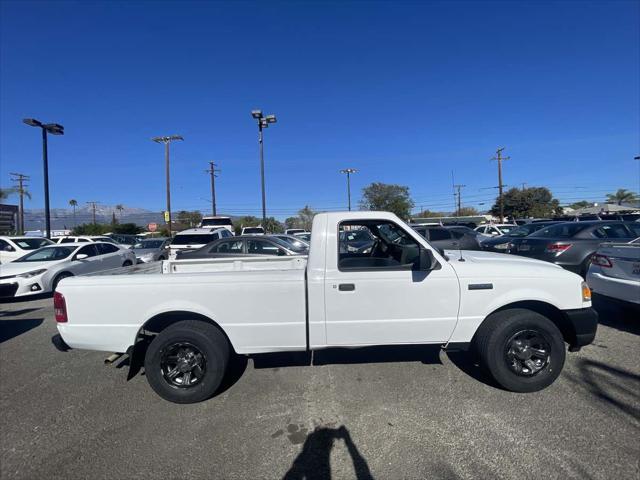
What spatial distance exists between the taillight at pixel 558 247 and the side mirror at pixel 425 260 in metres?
6.12

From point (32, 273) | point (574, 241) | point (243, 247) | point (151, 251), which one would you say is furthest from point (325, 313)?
point (151, 251)

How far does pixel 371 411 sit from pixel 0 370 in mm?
4869

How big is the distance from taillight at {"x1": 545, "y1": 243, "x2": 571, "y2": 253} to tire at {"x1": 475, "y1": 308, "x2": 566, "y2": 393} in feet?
17.6

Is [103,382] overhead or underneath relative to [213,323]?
underneath

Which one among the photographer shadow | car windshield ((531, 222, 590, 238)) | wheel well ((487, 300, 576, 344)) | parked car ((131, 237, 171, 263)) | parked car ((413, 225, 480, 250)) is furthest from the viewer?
parked car ((131, 237, 171, 263))

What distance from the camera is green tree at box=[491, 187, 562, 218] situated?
61938mm

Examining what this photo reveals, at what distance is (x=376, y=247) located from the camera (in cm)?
465

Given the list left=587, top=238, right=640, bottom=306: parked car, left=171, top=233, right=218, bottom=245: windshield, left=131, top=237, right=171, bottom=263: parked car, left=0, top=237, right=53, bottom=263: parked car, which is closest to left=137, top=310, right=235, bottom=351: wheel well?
left=587, top=238, right=640, bottom=306: parked car

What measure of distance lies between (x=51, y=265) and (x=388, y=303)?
32.0 feet

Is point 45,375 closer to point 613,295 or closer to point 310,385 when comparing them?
point 310,385

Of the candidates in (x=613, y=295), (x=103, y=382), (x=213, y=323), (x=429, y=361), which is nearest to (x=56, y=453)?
(x=103, y=382)

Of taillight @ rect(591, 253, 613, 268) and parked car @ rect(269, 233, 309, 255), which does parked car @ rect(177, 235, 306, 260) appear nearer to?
parked car @ rect(269, 233, 309, 255)

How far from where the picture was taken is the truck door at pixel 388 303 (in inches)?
133

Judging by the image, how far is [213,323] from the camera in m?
3.44
